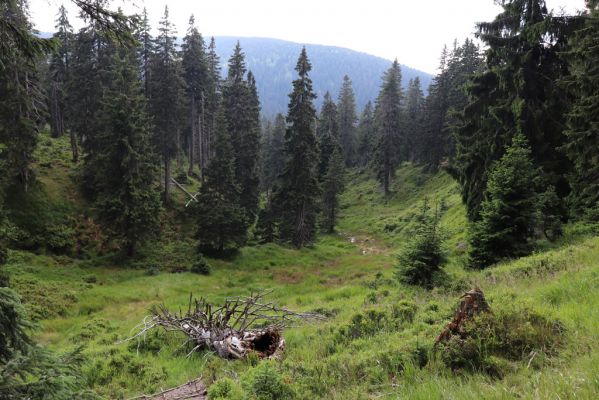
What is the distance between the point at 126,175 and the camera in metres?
28.4

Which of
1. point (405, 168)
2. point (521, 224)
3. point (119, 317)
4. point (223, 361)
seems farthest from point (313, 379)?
point (405, 168)

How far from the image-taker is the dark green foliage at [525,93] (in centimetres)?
1730

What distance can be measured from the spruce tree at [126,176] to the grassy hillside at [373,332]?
3807 millimetres

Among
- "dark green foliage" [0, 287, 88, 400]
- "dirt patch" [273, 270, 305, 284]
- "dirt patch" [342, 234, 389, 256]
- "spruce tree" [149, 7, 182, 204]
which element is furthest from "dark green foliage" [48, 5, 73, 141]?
"dark green foliage" [0, 287, 88, 400]

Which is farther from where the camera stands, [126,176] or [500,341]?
[126,176]

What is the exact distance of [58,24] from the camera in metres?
43.5

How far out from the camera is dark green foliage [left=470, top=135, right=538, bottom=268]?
42.7 feet

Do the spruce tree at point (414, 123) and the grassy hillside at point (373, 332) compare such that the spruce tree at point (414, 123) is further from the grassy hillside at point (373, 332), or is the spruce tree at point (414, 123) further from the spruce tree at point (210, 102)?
the grassy hillside at point (373, 332)

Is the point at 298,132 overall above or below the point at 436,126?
below

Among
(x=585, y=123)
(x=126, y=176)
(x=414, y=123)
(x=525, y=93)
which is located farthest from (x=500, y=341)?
(x=414, y=123)

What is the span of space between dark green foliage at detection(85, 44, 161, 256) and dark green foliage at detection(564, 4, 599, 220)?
25.6 metres

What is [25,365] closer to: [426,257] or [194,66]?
[426,257]

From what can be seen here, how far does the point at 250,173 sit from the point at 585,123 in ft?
105

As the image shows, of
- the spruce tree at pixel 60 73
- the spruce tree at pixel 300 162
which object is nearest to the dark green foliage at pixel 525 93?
the spruce tree at pixel 300 162
